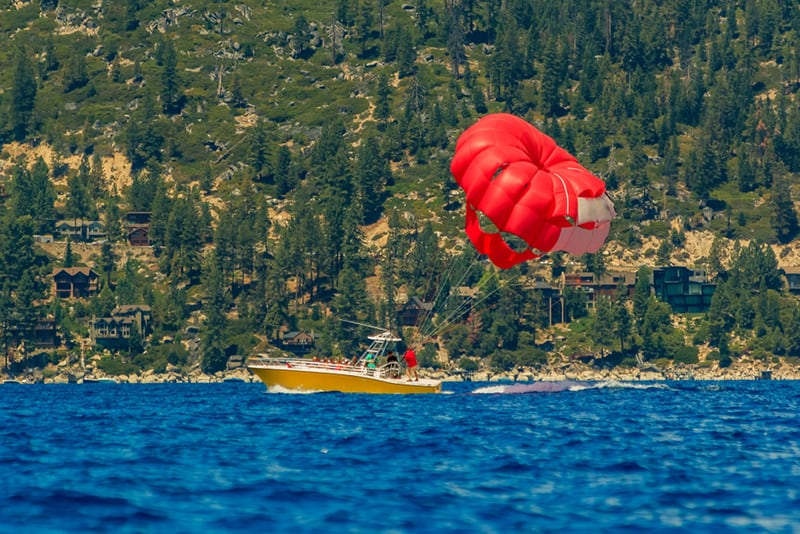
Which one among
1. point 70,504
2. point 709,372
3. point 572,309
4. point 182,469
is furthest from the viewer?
point 572,309

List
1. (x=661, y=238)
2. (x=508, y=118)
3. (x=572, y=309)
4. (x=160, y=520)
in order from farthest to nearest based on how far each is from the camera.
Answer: (x=661, y=238), (x=572, y=309), (x=508, y=118), (x=160, y=520)

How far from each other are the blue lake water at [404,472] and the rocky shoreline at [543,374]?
331 feet

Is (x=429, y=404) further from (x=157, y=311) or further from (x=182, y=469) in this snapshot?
(x=157, y=311)

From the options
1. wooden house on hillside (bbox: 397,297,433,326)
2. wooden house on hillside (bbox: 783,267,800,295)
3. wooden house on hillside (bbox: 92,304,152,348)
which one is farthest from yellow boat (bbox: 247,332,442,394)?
wooden house on hillside (bbox: 783,267,800,295)

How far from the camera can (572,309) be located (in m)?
173

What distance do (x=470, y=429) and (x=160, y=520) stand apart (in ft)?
72.6

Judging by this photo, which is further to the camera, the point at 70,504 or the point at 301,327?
the point at 301,327

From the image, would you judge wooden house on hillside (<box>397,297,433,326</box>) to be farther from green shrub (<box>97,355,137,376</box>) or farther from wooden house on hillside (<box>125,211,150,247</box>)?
wooden house on hillside (<box>125,211,150,247</box>)

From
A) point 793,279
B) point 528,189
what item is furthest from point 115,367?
point 528,189

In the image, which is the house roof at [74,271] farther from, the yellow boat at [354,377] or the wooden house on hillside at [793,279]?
the yellow boat at [354,377]

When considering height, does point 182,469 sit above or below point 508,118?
below

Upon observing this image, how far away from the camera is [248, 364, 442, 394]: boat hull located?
73562 millimetres

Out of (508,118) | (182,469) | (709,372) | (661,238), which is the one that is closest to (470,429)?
(182,469)

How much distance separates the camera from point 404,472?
3325 centimetres
